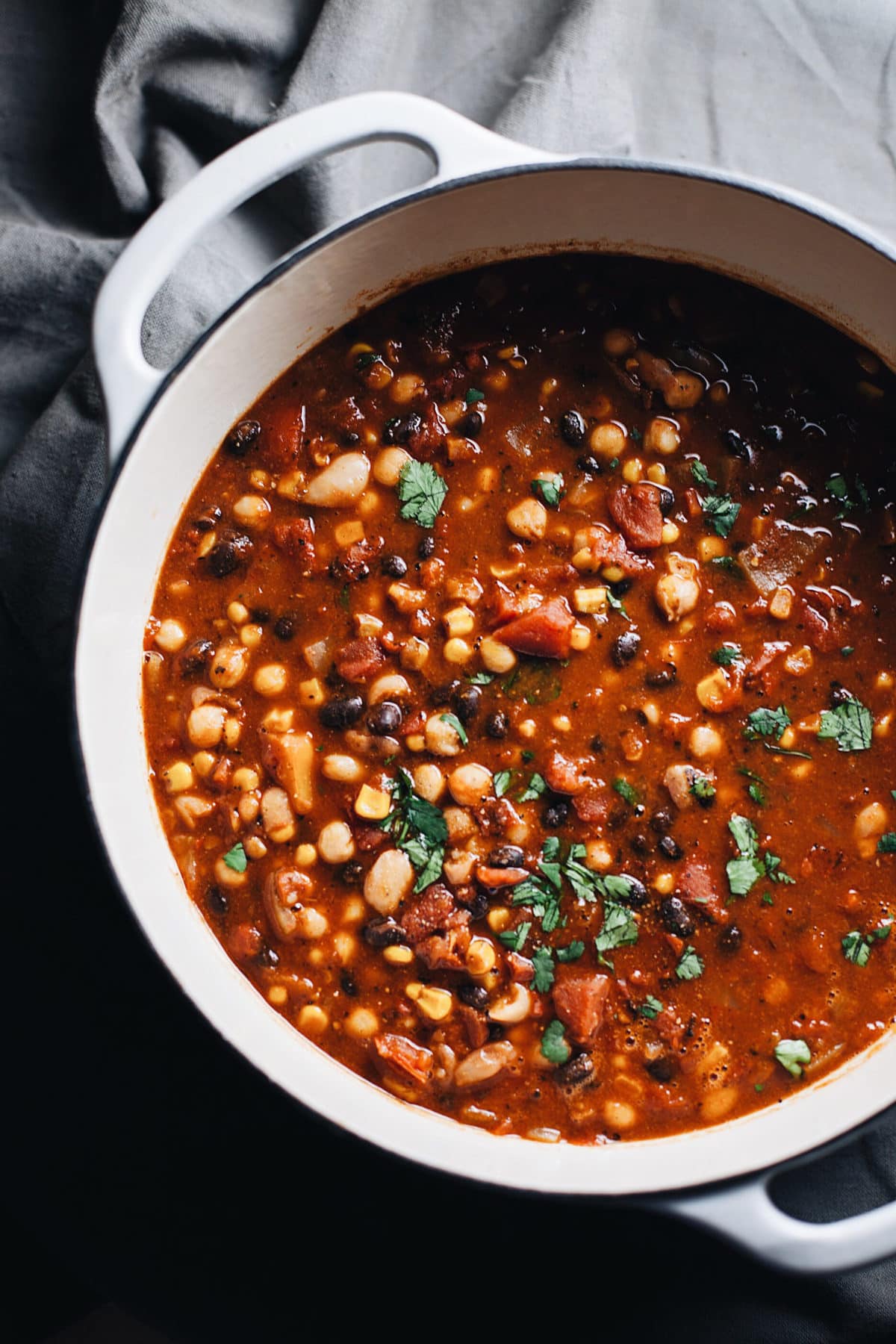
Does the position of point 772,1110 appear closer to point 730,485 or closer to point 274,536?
point 730,485

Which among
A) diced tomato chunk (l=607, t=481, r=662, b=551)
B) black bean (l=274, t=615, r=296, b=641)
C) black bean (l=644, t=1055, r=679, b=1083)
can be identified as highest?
diced tomato chunk (l=607, t=481, r=662, b=551)

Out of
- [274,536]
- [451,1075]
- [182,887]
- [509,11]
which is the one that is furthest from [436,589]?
[509,11]

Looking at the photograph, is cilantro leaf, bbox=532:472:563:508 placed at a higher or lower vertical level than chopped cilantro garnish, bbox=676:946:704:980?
higher

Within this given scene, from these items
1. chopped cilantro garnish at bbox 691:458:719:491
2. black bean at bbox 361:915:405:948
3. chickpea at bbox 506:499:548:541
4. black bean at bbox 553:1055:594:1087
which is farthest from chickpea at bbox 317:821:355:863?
chopped cilantro garnish at bbox 691:458:719:491

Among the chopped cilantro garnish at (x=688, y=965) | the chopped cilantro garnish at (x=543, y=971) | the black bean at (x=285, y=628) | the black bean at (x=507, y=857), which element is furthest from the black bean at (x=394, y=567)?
the chopped cilantro garnish at (x=688, y=965)

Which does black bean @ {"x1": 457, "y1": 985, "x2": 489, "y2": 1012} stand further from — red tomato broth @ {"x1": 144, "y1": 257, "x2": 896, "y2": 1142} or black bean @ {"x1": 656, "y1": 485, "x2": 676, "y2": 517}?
black bean @ {"x1": 656, "y1": 485, "x2": 676, "y2": 517}

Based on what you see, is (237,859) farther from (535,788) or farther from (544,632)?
(544,632)
